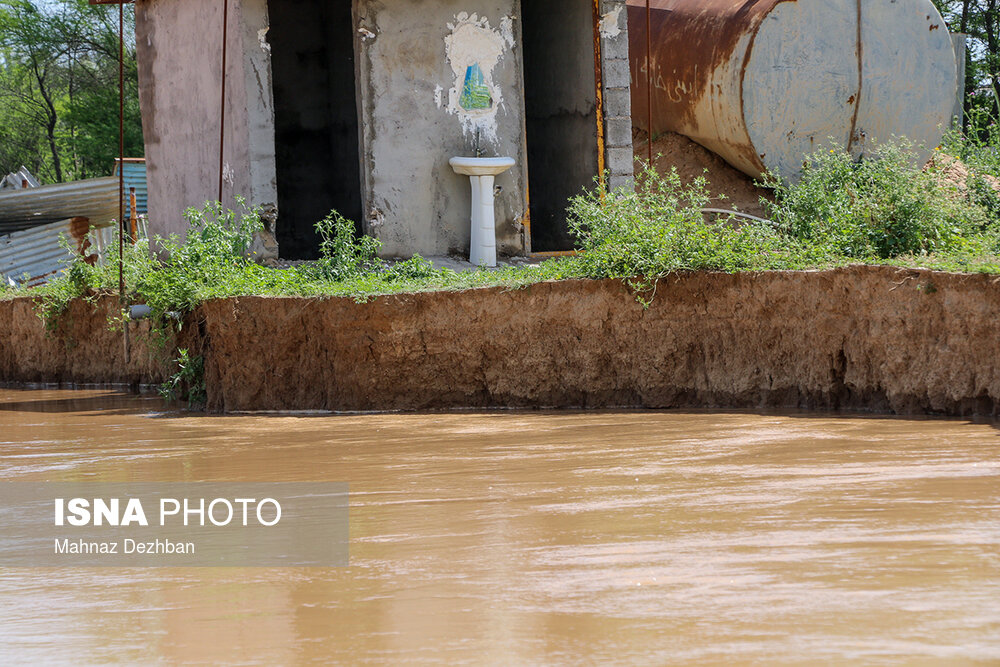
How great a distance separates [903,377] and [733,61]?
4944 millimetres

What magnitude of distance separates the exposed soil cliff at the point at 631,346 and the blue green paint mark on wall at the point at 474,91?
268cm

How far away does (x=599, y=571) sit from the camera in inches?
127

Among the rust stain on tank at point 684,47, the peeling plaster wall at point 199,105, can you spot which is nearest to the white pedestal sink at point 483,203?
the peeling plaster wall at point 199,105

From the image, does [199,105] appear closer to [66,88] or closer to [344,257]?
[344,257]

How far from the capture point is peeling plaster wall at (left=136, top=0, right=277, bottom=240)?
9.45 meters

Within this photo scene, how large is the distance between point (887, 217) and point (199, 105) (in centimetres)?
586

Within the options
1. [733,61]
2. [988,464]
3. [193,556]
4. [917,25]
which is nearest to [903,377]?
[988,464]

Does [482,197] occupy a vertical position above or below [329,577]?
above

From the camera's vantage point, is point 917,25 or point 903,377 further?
point 917,25

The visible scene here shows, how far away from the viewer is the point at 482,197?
9.55 metres

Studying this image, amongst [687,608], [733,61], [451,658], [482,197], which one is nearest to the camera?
[451,658]

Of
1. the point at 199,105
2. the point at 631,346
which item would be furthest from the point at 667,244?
the point at 199,105

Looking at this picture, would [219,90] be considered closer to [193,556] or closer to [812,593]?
[193,556]

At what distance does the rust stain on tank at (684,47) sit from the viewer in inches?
414
